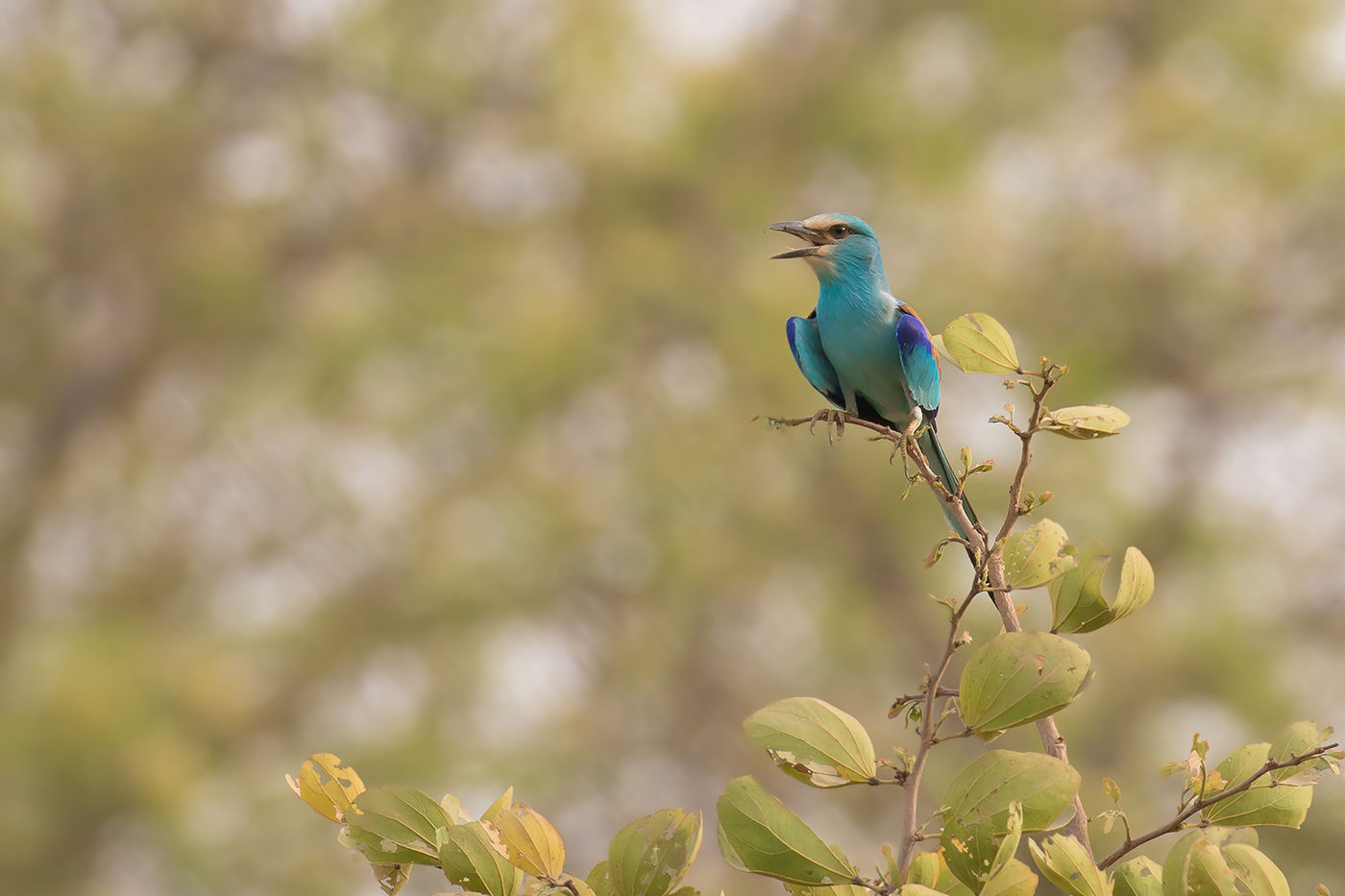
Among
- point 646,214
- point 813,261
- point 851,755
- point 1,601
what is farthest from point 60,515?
point 851,755

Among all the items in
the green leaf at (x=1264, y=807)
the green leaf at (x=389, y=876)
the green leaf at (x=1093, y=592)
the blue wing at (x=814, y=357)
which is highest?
the blue wing at (x=814, y=357)

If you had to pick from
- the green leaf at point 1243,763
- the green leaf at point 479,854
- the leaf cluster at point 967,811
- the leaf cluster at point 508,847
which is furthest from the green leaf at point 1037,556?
the green leaf at point 479,854

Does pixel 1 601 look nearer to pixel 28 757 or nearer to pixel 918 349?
pixel 28 757

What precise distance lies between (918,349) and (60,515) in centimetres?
673

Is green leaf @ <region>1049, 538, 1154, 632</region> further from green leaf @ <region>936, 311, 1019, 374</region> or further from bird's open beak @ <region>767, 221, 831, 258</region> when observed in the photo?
bird's open beak @ <region>767, 221, 831, 258</region>

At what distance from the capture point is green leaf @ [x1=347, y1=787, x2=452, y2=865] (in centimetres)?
93

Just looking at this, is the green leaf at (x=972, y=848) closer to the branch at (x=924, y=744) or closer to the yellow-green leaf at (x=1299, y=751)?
the branch at (x=924, y=744)

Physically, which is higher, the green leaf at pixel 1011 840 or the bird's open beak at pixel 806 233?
the bird's open beak at pixel 806 233

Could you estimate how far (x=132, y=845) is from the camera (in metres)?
6.39

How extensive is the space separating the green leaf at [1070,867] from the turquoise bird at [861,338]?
108 centimetres

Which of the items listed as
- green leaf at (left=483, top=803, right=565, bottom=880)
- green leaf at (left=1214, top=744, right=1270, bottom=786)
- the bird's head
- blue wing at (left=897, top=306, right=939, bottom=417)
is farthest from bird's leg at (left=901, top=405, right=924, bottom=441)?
green leaf at (left=483, top=803, right=565, bottom=880)

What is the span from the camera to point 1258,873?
0.86m

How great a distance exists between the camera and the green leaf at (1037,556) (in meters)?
0.99

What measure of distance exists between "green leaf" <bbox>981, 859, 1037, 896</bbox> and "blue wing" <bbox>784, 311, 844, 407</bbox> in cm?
137
